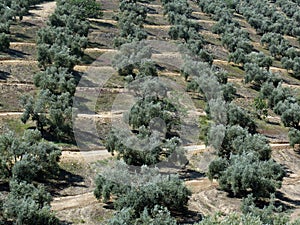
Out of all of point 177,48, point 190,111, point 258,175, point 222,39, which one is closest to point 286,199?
point 258,175

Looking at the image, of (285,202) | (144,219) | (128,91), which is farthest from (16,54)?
(285,202)

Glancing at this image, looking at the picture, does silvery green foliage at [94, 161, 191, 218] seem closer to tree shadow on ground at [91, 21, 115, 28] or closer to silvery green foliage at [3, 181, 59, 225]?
silvery green foliage at [3, 181, 59, 225]

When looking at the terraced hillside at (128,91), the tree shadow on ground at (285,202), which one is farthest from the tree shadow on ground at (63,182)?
the tree shadow on ground at (285,202)

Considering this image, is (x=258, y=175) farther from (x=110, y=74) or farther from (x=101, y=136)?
(x=110, y=74)

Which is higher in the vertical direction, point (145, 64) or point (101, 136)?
point (145, 64)

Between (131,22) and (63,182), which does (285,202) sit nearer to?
(63,182)

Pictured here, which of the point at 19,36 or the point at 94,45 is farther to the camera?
the point at 94,45

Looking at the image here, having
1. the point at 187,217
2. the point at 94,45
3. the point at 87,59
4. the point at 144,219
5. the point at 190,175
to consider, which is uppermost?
the point at 144,219

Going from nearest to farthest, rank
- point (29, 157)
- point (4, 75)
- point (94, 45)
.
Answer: point (29, 157) < point (4, 75) < point (94, 45)
